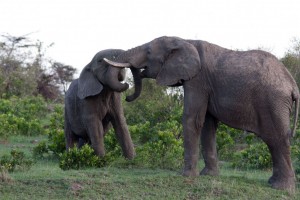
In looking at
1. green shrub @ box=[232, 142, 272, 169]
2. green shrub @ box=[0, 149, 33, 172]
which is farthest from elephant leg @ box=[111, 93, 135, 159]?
green shrub @ box=[232, 142, 272, 169]

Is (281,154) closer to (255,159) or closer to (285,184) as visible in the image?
(285,184)

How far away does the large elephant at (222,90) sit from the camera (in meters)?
8.66

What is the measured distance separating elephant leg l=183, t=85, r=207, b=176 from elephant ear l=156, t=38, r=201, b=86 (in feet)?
0.62

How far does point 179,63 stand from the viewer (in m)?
9.09

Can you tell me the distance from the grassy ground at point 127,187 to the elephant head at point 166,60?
55.5 inches

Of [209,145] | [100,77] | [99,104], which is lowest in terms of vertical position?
[209,145]

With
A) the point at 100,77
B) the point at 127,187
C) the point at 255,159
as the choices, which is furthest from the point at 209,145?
the point at 255,159

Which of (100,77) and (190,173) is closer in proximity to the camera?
(190,173)

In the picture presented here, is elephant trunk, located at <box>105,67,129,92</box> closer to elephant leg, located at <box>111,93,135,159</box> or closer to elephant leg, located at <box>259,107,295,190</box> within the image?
elephant leg, located at <box>111,93,135,159</box>

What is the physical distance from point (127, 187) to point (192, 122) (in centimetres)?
137

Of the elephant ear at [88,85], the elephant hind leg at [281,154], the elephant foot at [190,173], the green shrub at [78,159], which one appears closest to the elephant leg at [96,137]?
the elephant ear at [88,85]

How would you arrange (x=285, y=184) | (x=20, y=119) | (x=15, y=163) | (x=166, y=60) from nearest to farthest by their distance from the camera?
1. (x=285, y=184)
2. (x=166, y=60)
3. (x=15, y=163)
4. (x=20, y=119)

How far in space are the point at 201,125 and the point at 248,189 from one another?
1.12 m

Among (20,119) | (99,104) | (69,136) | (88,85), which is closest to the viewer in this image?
(88,85)
